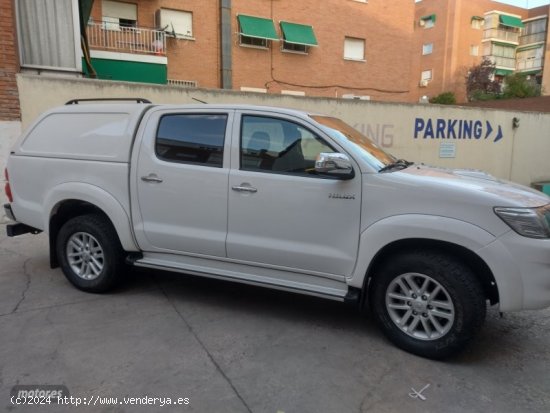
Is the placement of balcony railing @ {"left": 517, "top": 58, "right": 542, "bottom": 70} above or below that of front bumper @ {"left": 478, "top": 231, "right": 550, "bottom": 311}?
above

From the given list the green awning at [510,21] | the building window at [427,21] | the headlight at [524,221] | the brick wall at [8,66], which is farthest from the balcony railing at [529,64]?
the headlight at [524,221]

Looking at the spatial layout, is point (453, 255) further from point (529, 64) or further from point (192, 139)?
point (529, 64)

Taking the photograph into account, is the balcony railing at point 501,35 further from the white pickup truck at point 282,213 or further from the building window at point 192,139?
the building window at point 192,139

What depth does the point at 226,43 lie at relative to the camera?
814 inches

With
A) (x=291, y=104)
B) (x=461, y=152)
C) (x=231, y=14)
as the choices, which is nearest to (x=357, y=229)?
(x=291, y=104)

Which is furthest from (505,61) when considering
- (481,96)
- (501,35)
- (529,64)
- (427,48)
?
(481,96)

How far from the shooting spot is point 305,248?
146 inches

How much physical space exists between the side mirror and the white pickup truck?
0.03ft

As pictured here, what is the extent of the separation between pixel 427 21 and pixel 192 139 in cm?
4793

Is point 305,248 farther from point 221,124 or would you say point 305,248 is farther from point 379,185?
point 221,124

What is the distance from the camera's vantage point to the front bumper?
10.1ft

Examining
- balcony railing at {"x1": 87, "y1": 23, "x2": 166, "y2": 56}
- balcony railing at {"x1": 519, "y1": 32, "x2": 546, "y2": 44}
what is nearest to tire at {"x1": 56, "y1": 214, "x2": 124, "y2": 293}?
balcony railing at {"x1": 87, "y1": 23, "x2": 166, "y2": 56}

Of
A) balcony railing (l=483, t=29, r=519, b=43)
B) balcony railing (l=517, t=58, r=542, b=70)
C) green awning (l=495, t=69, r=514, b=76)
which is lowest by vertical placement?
green awning (l=495, t=69, r=514, b=76)

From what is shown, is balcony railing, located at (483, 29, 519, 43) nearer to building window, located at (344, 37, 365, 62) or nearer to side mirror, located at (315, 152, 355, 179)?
building window, located at (344, 37, 365, 62)
